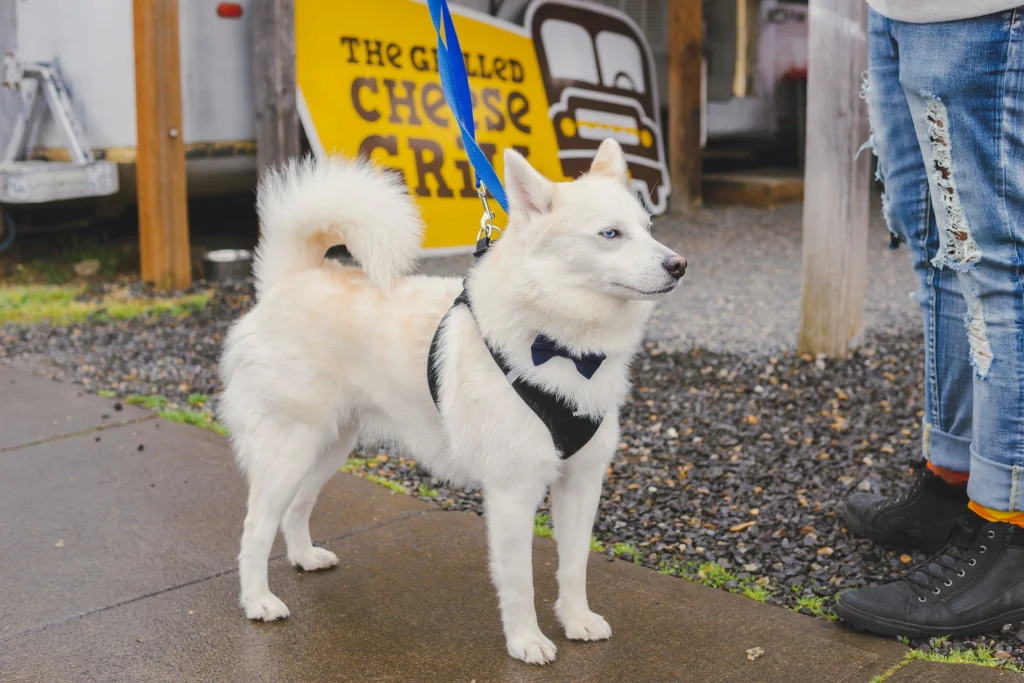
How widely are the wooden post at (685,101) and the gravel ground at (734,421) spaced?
1.84 metres

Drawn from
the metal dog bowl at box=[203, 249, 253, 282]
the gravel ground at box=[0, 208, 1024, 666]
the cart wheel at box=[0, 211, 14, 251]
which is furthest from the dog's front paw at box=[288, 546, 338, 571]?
→ the cart wheel at box=[0, 211, 14, 251]

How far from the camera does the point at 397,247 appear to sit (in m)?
2.80

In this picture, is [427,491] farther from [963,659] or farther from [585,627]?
[963,659]

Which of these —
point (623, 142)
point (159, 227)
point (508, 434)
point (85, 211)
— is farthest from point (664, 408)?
point (85, 211)

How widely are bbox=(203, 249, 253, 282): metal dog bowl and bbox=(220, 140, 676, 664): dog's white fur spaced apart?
13.6ft

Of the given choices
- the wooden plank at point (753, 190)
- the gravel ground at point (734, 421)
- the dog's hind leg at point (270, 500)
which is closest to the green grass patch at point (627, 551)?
the gravel ground at point (734, 421)

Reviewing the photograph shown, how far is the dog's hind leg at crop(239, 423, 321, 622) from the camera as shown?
2.76m

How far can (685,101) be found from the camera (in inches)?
341

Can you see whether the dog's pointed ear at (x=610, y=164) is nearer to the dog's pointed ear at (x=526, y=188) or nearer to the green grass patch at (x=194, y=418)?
the dog's pointed ear at (x=526, y=188)

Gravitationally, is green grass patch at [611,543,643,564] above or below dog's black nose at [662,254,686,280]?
below

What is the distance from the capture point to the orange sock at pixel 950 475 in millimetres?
2994

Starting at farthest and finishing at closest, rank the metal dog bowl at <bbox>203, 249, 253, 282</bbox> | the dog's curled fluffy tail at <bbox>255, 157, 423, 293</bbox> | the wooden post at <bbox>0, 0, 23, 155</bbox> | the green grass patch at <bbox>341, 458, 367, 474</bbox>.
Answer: the metal dog bowl at <bbox>203, 249, 253, 282</bbox>
the wooden post at <bbox>0, 0, 23, 155</bbox>
the green grass patch at <bbox>341, 458, 367, 474</bbox>
the dog's curled fluffy tail at <bbox>255, 157, 423, 293</bbox>

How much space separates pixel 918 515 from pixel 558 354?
1.29 meters

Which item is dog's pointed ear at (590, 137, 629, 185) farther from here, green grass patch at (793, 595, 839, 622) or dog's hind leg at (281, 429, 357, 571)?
green grass patch at (793, 595, 839, 622)
